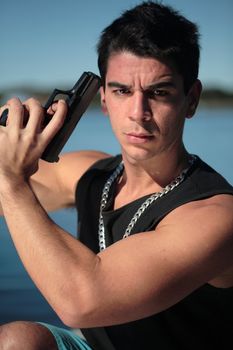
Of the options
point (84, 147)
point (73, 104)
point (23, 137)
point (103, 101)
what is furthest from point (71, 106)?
point (84, 147)

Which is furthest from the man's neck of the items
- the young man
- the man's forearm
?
the man's forearm

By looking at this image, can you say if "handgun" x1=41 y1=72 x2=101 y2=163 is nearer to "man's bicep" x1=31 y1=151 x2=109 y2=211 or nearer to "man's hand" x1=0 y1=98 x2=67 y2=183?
"man's hand" x1=0 y1=98 x2=67 y2=183

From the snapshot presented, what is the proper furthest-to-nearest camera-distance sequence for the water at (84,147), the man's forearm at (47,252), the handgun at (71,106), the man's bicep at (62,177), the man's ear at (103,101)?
the water at (84,147) < the man's bicep at (62,177) < the man's ear at (103,101) < the handgun at (71,106) < the man's forearm at (47,252)

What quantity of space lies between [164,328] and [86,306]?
0.99ft

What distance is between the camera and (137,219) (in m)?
1.37

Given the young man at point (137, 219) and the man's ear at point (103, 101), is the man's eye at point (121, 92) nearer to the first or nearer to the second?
the young man at point (137, 219)

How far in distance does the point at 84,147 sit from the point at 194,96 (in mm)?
3409

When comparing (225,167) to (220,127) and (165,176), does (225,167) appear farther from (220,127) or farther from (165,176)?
(165,176)

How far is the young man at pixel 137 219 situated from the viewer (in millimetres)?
1112

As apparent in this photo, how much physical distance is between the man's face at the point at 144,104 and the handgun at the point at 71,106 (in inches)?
2.8

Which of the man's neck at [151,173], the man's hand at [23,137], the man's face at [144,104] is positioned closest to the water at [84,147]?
the man's neck at [151,173]

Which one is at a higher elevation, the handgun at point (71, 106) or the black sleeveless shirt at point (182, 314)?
the handgun at point (71, 106)

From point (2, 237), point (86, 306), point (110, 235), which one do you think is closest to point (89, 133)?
point (2, 237)

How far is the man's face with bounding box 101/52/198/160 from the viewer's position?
1280 millimetres
